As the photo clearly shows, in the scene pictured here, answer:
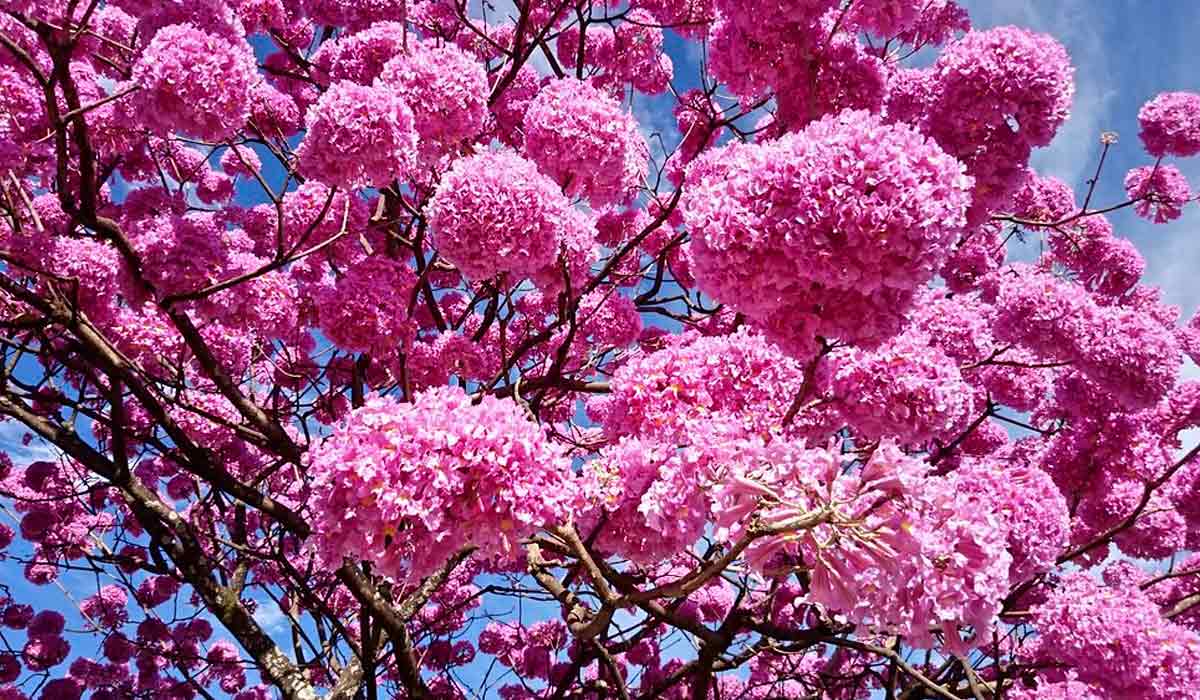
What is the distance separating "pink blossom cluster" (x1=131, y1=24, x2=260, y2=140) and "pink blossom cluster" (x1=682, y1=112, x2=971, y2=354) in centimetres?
263

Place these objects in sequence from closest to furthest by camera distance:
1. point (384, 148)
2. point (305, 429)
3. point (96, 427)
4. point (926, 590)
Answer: point (926, 590) → point (384, 148) → point (305, 429) → point (96, 427)

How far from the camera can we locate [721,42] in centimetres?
460

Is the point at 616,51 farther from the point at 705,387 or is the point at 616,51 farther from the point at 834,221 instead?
the point at 834,221

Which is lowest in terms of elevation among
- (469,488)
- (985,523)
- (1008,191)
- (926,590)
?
(926,590)

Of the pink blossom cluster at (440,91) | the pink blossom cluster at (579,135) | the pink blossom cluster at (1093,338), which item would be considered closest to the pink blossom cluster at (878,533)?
the pink blossom cluster at (579,135)

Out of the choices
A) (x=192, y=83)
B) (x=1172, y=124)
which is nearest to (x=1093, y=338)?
(x=1172, y=124)

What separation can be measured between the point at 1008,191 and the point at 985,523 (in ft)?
6.82

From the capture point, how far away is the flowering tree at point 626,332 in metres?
2.34

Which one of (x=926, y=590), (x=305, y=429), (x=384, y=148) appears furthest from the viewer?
(x=305, y=429)

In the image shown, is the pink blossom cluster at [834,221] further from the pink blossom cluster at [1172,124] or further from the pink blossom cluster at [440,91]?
the pink blossom cluster at [1172,124]

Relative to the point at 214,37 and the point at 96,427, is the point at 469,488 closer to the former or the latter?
the point at 214,37

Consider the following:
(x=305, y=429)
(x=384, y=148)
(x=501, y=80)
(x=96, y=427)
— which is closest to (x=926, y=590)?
(x=384, y=148)

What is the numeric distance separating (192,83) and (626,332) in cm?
332

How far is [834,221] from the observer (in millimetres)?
2336
